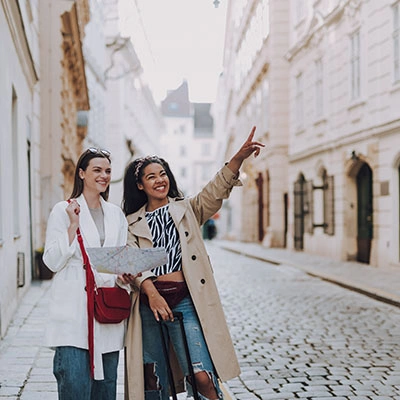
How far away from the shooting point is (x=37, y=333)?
7.19m

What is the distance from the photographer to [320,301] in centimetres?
1038

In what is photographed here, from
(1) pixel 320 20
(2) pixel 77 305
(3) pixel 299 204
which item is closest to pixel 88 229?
(2) pixel 77 305

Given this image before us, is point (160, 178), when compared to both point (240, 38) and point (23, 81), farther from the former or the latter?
point (240, 38)

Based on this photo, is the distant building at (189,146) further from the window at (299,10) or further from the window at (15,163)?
the window at (15,163)

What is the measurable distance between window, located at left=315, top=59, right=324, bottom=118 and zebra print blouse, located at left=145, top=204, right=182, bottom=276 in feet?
55.0

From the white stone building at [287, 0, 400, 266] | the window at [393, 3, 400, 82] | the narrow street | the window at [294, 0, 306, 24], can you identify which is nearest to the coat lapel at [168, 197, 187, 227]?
the narrow street

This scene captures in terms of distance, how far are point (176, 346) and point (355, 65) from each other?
1440 centimetres

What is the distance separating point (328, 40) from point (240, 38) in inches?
656

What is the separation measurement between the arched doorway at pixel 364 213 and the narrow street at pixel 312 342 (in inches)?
181

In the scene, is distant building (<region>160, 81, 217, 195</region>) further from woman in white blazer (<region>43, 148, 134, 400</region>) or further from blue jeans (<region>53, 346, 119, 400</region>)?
blue jeans (<region>53, 346, 119, 400</region>)

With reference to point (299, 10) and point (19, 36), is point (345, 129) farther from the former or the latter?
point (19, 36)

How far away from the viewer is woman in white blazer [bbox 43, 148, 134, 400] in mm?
3258

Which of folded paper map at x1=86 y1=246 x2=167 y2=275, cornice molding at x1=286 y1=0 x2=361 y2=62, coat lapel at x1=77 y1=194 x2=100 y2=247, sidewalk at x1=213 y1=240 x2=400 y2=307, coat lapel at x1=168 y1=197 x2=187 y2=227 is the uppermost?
cornice molding at x1=286 y1=0 x2=361 y2=62

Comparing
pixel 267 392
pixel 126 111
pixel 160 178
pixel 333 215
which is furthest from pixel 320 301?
pixel 126 111
